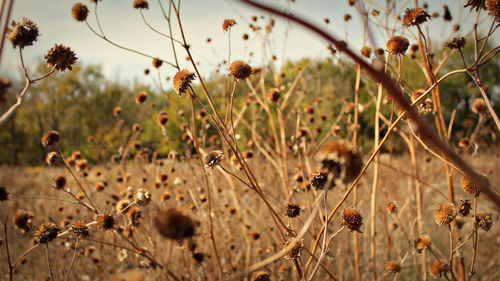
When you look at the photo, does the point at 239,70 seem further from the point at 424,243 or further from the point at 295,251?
the point at 424,243

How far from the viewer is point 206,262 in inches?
76.5

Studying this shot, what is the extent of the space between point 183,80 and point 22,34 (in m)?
0.44

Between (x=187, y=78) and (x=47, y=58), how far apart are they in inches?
16.5

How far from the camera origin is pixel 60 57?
2.68 ft

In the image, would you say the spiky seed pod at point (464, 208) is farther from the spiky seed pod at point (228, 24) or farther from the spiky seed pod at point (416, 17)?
the spiky seed pod at point (228, 24)

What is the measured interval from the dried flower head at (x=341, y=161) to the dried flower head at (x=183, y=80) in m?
0.50

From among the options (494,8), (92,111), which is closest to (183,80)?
(494,8)

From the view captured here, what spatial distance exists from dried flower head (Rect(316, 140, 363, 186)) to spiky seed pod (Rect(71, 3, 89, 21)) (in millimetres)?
1051

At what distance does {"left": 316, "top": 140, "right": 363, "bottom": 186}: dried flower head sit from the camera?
1.53 feet

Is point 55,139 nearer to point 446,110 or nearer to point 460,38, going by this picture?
point 460,38

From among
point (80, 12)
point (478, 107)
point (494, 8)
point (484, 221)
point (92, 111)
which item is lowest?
point (484, 221)

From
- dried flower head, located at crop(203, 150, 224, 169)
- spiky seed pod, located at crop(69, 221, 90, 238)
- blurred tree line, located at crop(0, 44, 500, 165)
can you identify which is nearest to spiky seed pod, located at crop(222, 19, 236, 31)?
dried flower head, located at crop(203, 150, 224, 169)

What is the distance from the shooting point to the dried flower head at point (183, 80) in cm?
83

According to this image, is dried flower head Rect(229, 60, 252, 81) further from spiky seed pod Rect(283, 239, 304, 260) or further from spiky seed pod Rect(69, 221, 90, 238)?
spiky seed pod Rect(69, 221, 90, 238)
